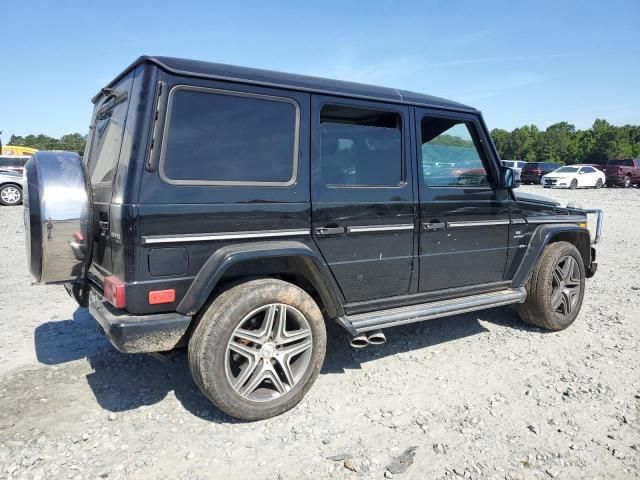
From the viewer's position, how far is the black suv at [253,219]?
2.61 meters

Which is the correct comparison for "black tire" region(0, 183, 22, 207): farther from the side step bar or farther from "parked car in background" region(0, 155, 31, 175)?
the side step bar

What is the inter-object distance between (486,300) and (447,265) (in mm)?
508

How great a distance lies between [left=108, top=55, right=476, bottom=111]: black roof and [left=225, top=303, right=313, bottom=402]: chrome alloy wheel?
145 cm

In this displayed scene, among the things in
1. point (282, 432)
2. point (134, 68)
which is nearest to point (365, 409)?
point (282, 432)

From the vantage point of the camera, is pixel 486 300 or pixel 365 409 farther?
pixel 486 300

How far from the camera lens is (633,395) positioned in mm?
3250

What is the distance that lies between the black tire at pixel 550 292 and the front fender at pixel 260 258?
222 centimetres

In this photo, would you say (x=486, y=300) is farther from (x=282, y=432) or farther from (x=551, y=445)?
(x=282, y=432)

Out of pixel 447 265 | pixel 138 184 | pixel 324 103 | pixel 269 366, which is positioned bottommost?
pixel 269 366

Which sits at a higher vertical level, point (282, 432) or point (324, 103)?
point (324, 103)

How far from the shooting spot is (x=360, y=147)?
3.38m

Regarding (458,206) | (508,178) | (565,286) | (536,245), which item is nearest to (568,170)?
(565,286)

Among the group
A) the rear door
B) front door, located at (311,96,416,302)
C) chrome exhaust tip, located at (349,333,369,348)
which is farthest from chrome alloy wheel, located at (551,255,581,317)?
the rear door

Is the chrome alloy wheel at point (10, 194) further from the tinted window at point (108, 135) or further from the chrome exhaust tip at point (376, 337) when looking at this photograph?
the chrome exhaust tip at point (376, 337)
